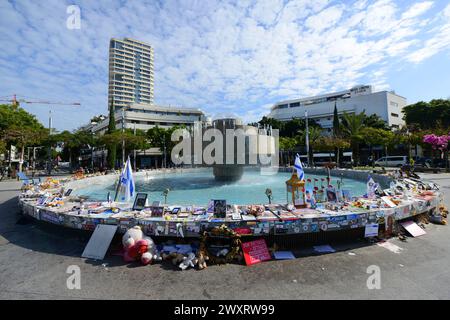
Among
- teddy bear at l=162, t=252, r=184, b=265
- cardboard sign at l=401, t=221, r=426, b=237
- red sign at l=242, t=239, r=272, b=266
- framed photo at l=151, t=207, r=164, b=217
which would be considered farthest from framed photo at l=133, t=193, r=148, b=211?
cardboard sign at l=401, t=221, r=426, b=237

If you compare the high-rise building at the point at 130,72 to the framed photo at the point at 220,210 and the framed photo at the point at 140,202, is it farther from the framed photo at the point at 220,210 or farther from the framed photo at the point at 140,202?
the framed photo at the point at 220,210

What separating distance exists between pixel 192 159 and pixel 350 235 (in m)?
20.9

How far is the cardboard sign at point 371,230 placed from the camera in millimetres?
6664

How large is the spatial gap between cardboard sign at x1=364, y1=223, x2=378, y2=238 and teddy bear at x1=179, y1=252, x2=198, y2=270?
5092mm

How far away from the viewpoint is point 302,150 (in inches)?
2603

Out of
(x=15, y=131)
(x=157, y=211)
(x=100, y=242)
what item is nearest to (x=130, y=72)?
(x=15, y=131)

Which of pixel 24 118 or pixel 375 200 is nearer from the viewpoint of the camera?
pixel 375 200

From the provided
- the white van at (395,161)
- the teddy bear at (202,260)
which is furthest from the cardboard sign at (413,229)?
the white van at (395,161)

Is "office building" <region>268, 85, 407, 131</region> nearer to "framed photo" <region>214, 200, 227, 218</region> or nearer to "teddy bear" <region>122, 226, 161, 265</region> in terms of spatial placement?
"framed photo" <region>214, 200, 227, 218</region>

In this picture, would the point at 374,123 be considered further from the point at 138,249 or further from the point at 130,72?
the point at 130,72

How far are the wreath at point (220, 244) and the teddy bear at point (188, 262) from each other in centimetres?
26

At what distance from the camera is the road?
439cm

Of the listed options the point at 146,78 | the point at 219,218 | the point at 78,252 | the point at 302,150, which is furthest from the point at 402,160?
the point at 146,78
